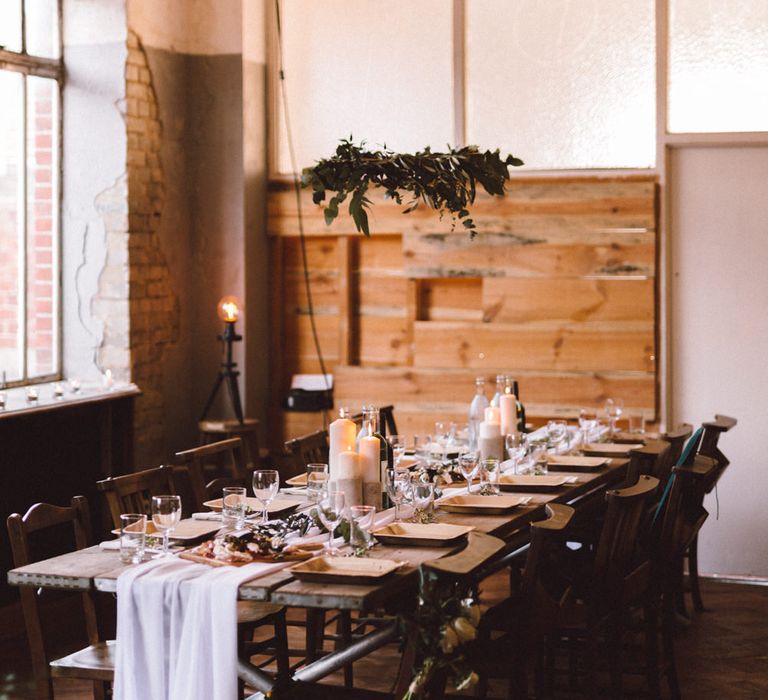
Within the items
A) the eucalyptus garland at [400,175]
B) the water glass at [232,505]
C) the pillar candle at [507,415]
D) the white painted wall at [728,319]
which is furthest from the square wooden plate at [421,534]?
the white painted wall at [728,319]

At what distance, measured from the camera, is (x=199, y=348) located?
7758 millimetres

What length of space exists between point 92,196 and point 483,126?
235cm

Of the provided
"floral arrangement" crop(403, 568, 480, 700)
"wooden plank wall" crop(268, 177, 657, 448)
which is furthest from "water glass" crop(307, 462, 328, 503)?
"wooden plank wall" crop(268, 177, 657, 448)

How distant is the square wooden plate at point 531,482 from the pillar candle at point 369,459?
0.80 m

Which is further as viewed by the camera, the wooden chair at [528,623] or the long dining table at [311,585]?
the wooden chair at [528,623]

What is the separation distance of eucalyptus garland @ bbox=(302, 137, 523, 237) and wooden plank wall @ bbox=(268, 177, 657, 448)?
8.51 feet

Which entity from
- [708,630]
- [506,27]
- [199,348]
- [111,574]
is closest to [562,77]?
[506,27]

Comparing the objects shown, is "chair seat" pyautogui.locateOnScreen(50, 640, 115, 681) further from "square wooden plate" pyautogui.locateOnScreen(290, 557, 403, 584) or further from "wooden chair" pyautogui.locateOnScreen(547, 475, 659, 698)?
"wooden chair" pyautogui.locateOnScreen(547, 475, 659, 698)

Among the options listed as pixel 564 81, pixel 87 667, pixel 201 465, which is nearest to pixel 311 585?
pixel 87 667

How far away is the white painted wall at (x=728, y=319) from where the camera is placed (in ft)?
23.5

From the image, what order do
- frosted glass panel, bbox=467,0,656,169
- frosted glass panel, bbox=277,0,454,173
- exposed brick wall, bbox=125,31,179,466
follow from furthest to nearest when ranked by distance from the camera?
1. frosted glass panel, bbox=277,0,454,173
2. frosted glass panel, bbox=467,0,656,169
3. exposed brick wall, bbox=125,31,179,466

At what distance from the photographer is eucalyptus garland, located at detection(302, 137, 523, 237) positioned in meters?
4.45

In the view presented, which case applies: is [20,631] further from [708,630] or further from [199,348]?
[708,630]

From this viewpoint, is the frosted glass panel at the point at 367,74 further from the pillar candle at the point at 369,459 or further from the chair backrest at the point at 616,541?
the chair backrest at the point at 616,541
